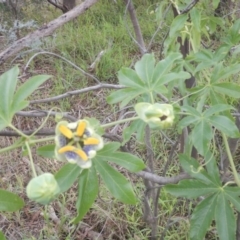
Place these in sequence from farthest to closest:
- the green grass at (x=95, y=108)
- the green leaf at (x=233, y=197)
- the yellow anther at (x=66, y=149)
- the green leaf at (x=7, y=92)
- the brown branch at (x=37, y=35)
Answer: the green grass at (x=95, y=108)
the brown branch at (x=37, y=35)
the green leaf at (x=233, y=197)
the green leaf at (x=7, y=92)
the yellow anther at (x=66, y=149)

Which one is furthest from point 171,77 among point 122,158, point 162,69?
point 122,158

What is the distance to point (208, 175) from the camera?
957mm

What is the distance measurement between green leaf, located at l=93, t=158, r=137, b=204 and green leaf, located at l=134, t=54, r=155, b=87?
0.19m

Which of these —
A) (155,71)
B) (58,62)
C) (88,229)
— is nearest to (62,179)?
(155,71)

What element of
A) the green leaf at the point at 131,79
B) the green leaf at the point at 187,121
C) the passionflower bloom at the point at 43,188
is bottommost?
the passionflower bloom at the point at 43,188

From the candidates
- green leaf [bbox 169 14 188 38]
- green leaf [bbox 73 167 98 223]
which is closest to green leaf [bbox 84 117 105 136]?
green leaf [bbox 73 167 98 223]

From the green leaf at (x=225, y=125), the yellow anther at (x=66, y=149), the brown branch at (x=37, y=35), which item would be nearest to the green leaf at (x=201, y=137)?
the green leaf at (x=225, y=125)

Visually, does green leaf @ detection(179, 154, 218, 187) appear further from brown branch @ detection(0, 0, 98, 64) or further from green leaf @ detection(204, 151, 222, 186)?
brown branch @ detection(0, 0, 98, 64)

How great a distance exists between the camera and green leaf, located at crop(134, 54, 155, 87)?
852 millimetres

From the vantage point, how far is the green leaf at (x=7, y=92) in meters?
0.68

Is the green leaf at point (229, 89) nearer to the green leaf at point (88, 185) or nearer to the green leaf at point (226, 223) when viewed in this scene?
the green leaf at point (226, 223)

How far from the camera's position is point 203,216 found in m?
0.95

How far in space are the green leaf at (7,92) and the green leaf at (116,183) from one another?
0.58 ft

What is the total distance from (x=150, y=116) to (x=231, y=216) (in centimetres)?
42
